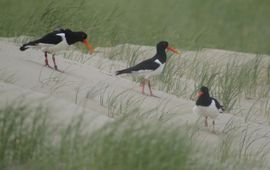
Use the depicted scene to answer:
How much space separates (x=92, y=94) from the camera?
28.2 ft

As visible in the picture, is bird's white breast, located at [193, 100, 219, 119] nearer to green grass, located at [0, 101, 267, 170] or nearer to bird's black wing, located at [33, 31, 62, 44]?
bird's black wing, located at [33, 31, 62, 44]

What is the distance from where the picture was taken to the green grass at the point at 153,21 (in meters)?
13.5

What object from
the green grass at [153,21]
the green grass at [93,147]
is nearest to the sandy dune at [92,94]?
the green grass at [93,147]

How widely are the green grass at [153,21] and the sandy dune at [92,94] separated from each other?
2.54 m

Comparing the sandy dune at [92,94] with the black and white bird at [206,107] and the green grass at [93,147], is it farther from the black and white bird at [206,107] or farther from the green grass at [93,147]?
the green grass at [93,147]

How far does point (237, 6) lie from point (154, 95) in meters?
11.1

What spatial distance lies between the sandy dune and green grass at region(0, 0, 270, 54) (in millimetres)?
2544

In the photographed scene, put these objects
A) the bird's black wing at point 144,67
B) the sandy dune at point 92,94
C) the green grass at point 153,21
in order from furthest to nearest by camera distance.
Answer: the green grass at point 153,21 < the bird's black wing at point 144,67 < the sandy dune at point 92,94

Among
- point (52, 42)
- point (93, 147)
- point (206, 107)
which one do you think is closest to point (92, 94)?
point (206, 107)

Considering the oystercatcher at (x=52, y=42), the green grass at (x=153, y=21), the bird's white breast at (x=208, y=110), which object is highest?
the green grass at (x=153, y=21)

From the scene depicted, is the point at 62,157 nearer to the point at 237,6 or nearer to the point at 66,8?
the point at 66,8

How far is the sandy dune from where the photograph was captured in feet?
24.2

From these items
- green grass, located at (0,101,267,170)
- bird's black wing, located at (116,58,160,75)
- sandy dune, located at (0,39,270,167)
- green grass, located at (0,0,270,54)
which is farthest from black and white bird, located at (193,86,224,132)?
green grass, located at (0,0,270,54)

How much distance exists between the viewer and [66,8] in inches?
547
